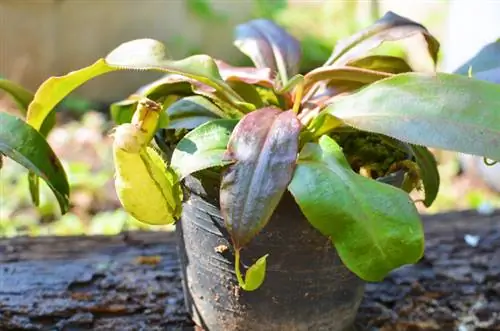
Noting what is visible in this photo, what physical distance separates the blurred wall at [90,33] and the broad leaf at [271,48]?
172 centimetres

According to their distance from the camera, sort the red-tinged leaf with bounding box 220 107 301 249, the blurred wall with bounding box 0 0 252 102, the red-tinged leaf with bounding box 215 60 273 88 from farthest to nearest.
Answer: the blurred wall with bounding box 0 0 252 102 → the red-tinged leaf with bounding box 215 60 273 88 → the red-tinged leaf with bounding box 220 107 301 249

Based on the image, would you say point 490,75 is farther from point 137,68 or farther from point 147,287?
point 147,287

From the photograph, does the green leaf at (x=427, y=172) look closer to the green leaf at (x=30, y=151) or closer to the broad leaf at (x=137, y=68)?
the broad leaf at (x=137, y=68)

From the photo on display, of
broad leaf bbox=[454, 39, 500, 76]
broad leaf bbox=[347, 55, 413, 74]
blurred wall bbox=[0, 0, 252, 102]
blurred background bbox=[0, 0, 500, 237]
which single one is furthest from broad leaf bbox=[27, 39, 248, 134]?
blurred wall bbox=[0, 0, 252, 102]

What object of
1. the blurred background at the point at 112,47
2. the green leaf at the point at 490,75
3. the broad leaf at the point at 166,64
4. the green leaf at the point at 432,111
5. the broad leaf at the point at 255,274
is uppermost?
the broad leaf at the point at 166,64

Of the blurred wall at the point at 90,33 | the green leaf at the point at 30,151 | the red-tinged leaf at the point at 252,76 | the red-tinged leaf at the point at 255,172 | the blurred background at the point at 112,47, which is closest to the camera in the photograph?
the red-tinged leaf at the point at 255,172

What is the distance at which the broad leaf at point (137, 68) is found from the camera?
34.5 inches

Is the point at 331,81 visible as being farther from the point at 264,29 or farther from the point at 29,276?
the point at 29,276

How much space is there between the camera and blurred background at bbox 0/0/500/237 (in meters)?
2.05

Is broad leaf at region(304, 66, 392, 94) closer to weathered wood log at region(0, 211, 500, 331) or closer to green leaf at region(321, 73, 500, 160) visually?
green leaf at region(321, 73, 500, 160)

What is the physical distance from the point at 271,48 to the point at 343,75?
0.20 meters

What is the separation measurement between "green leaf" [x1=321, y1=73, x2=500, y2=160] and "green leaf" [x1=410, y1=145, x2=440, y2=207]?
0.18 meters

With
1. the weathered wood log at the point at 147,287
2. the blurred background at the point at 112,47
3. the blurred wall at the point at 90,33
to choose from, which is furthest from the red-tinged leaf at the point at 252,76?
the blurred wall at the point at 90,33

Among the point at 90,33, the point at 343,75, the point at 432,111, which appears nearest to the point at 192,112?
the point at 343,75
